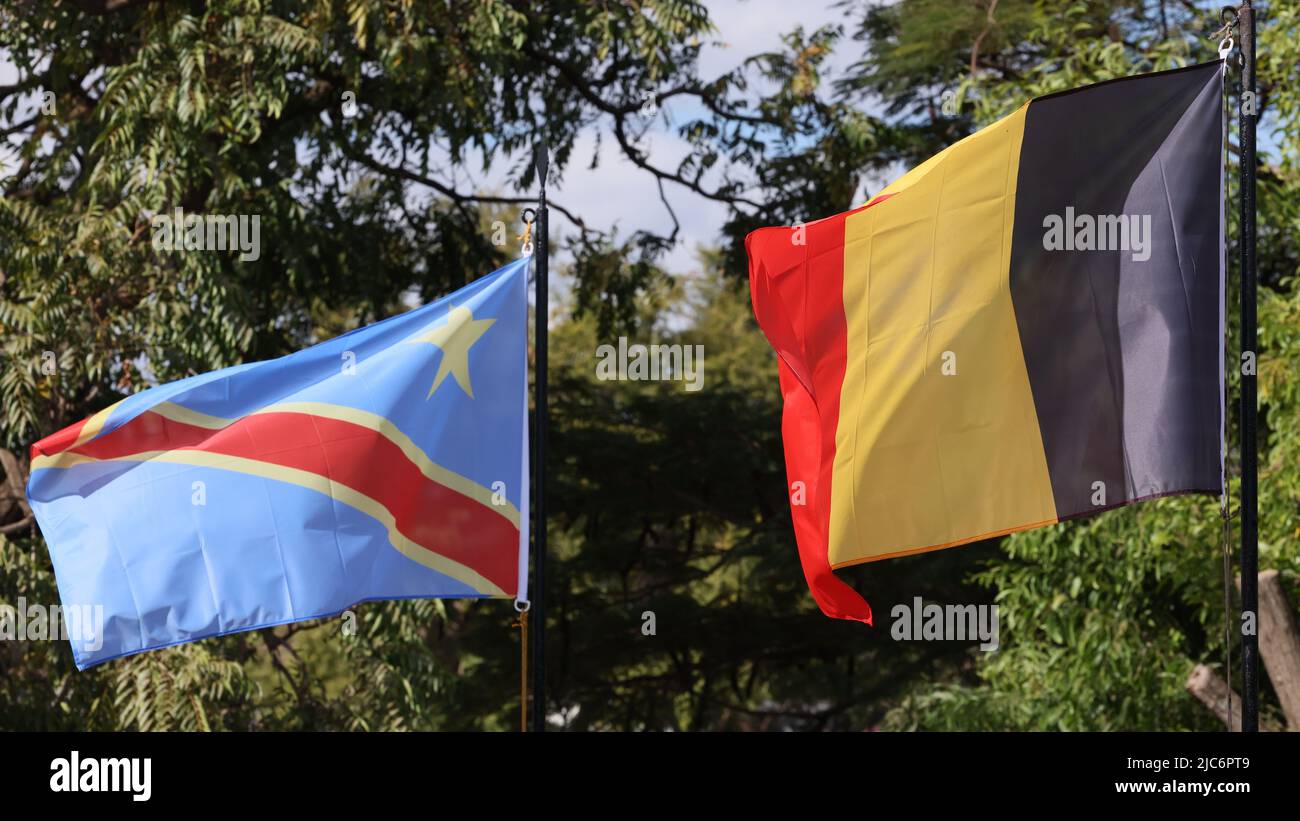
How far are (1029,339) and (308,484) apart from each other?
3029mm

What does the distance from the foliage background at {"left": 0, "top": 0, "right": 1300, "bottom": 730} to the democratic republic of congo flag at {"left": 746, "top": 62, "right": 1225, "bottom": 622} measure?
5.66 meters

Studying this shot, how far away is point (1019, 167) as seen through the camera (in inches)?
225

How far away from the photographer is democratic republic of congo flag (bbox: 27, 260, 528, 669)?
20.5ft

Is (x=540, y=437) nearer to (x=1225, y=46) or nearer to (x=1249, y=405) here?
(x=1249, y=405)

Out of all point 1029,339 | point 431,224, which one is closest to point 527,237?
point 1029,339

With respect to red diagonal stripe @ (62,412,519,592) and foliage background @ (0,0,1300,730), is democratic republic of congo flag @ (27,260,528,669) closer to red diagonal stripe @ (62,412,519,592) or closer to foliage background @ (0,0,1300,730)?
red diagonal stripe @ (62,412,519,592)

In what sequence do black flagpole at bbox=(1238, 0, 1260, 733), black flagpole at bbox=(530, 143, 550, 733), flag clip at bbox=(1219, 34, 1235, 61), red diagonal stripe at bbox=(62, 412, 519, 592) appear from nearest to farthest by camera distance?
black flagpole at bbox=(1238, 0, 1260, 733) → flag clip at bbox=(1219, 34, 1235, 61) → black flagpole at bbox=(530, 143, 550, 733) → red diagonal stripe at bbox=(62, 412, 519, 592)

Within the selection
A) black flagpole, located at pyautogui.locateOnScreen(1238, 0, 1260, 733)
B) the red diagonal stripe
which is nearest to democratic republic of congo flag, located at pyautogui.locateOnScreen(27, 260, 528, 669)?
the red diagonal stripe

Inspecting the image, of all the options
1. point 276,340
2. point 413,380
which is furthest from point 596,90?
point 413,380

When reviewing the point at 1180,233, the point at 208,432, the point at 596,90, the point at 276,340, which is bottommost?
the point at 208,432

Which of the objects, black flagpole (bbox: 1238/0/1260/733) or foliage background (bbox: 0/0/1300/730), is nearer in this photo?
black flagpole (bbox: 1238/0/1260/733)

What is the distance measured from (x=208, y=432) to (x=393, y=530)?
0.94 m

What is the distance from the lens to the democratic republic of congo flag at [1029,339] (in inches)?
214
